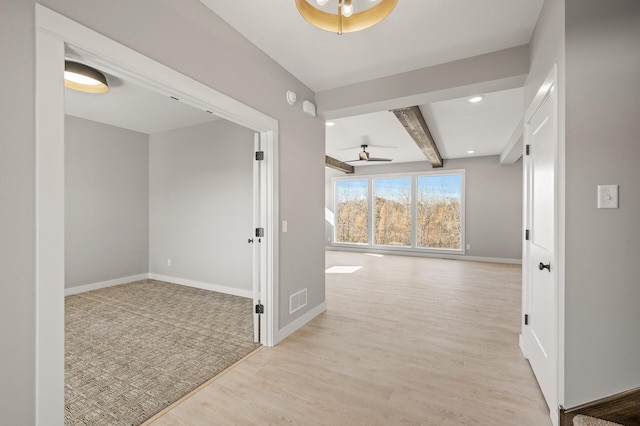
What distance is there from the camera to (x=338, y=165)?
26.1 feet

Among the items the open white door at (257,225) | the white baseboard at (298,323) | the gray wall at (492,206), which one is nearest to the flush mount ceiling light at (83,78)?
the open white door at (257,225)

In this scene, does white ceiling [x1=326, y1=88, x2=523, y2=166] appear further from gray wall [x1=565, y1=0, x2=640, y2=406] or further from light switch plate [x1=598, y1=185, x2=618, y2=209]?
light switch plate [x1=598, y1=185, x2=618, y2=209]

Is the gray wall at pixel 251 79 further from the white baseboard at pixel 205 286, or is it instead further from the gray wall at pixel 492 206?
the gray wall at pixel 492 206

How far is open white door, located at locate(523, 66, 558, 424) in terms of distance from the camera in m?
1.71

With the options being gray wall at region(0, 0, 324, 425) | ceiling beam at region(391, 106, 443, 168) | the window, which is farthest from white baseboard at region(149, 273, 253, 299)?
the window

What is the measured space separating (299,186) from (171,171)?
3.22 m

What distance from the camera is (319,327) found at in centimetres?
311

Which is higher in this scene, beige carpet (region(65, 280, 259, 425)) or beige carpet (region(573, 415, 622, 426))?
beige carpet (region(573, 415, 622, 426))

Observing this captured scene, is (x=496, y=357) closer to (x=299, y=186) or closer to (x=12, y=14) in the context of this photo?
(x=299, y=186)

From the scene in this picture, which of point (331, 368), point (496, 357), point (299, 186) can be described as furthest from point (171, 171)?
point (496, 357)

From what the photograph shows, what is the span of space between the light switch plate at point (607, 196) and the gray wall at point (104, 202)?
20.3 feet

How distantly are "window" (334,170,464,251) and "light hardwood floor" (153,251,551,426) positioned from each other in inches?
162

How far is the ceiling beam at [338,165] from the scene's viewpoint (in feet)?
24.4

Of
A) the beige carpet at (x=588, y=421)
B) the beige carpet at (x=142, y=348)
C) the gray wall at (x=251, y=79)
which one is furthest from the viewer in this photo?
the beige carpet at (x=142, y=348)
